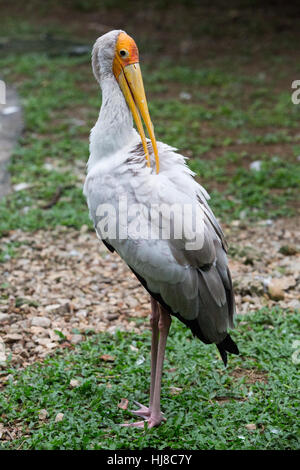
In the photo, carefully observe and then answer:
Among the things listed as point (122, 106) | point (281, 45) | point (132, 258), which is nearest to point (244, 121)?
point (281, 45)

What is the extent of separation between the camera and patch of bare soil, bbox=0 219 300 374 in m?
4.06

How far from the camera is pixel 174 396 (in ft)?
11.7

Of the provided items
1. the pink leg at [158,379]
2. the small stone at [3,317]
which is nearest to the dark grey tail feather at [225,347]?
the pink leg at [158,379]

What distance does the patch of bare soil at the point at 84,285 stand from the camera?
4.06m

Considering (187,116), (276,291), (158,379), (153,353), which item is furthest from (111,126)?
(187,116)

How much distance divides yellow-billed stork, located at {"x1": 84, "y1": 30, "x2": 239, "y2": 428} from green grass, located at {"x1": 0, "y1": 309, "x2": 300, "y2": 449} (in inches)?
7.6

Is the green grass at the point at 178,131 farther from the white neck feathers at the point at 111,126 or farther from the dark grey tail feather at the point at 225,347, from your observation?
the dark grey tail feather at the point at 225,347

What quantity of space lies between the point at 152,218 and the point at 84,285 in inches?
68.1

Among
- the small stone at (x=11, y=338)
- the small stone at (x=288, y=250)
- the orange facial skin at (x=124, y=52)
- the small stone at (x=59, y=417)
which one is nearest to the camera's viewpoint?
the small stone at (x=59, y=417)

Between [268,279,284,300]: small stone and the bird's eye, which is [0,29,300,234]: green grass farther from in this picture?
the bird's eye

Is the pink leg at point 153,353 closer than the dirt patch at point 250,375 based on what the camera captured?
Yes

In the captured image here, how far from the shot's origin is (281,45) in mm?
10508

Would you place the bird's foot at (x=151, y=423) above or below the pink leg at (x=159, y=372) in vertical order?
below

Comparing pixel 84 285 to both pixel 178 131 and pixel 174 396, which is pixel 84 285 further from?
pixel 178 131
